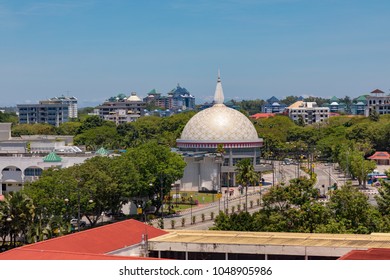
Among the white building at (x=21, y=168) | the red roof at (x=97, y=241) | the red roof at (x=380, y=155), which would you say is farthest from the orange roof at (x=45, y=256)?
the red roof at (x=380, y=155)

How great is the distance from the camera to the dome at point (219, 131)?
114312 mm

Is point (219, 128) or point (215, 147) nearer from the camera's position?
point (215, 147)

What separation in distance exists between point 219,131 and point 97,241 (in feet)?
242

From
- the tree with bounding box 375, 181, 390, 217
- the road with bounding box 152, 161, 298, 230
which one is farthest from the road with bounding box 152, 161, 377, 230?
the tree with bounding box 375, 181, 390, 217

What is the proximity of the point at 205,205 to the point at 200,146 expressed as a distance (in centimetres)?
2607

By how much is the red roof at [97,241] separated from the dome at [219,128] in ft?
221

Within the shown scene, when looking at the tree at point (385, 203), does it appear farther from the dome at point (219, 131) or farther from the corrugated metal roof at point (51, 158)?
the dome at point (219, 131)

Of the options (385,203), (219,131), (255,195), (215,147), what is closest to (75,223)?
(385,203)

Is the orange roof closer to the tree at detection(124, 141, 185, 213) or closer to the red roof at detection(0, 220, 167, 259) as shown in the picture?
the red roof at detection(0, 220, 167, 259)

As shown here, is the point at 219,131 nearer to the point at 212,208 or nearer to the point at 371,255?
the point at 212,208

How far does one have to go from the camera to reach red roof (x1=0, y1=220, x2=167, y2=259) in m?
39.6

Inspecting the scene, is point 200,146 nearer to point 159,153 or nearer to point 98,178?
point 159,153

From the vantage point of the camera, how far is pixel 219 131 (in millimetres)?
115250
